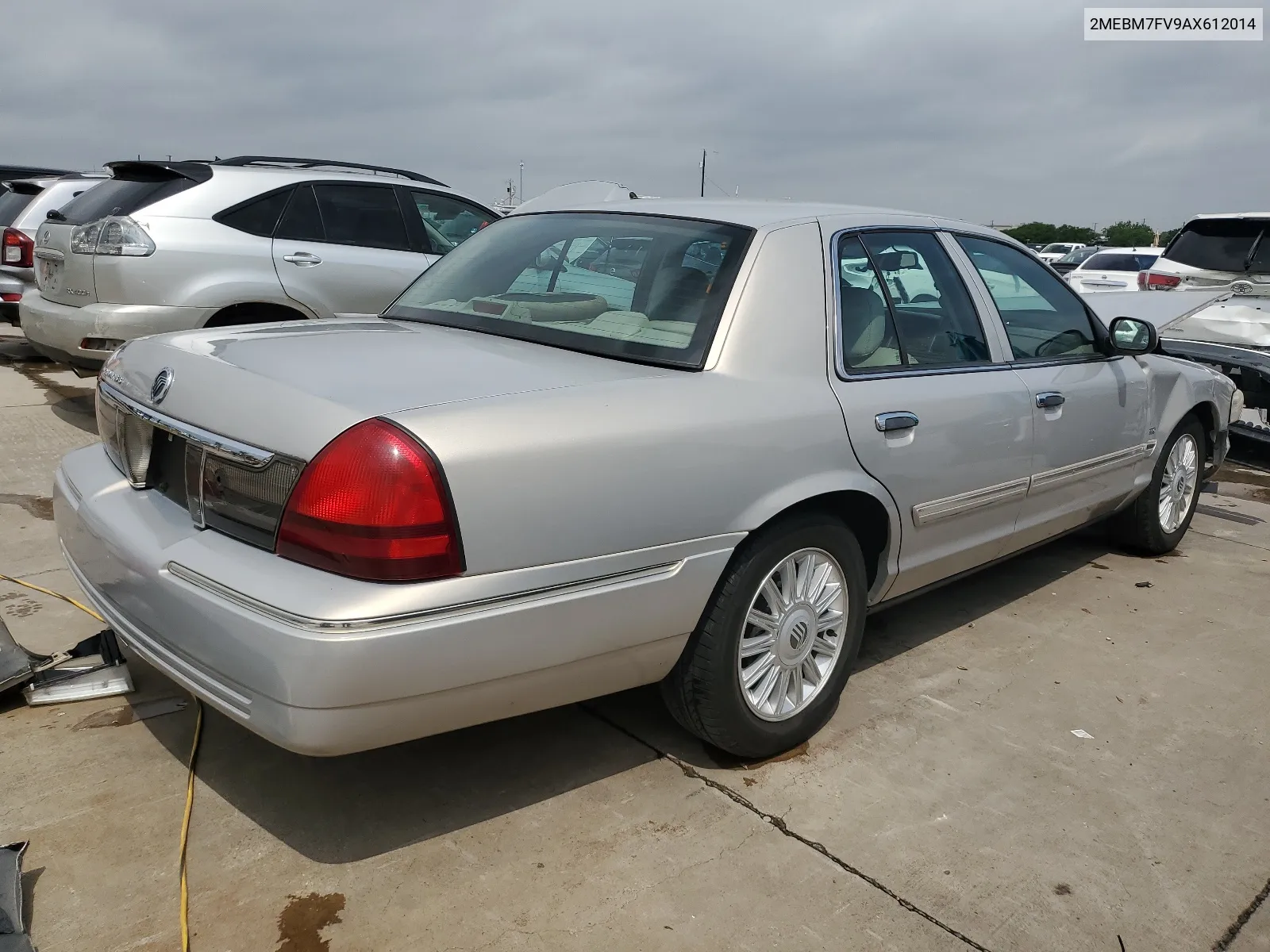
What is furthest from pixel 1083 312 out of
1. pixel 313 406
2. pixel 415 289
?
pixel 313 406

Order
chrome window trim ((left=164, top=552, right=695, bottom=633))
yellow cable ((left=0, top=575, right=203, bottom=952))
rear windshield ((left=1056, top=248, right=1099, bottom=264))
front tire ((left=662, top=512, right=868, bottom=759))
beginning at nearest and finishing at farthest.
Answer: chrome window trim ((left=164, top=552, right=695, bottom=633))
yellow cable ((left=0, top=575, right=203, bottom=952))
front tire ((left=662, top=512, right=868, bottom=759))
rear windshield ((left=1056, top=248, right=1099, bottom=264))

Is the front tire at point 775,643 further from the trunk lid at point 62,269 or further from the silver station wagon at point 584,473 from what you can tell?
the trunk lid at point 62,269

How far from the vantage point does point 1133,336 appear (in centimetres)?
431

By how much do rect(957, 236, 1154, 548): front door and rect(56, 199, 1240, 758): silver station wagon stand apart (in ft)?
0.09

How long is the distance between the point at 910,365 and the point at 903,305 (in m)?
0.21

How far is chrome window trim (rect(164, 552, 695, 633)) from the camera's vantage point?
6.85ft

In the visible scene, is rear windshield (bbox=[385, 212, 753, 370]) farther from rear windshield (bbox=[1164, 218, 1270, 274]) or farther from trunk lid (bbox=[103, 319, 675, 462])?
rear windshield (bbox=[1164, 218, 1270, 274])

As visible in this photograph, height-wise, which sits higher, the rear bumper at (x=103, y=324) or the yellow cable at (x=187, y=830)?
the rear bumper at (x=103, y=324)

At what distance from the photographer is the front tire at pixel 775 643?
107 inches

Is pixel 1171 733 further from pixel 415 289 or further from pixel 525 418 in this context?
pixel 415 289

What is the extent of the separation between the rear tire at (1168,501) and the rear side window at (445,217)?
4.22 m

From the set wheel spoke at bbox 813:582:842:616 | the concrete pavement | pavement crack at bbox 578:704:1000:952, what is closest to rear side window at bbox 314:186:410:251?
the concrete pavement

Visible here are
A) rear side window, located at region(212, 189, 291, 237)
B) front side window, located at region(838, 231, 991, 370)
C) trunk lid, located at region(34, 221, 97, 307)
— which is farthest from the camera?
rear side window, located at region(212, 189, 291, 237)

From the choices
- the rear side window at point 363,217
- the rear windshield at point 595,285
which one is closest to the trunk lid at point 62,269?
the rear side window at point 363,217
